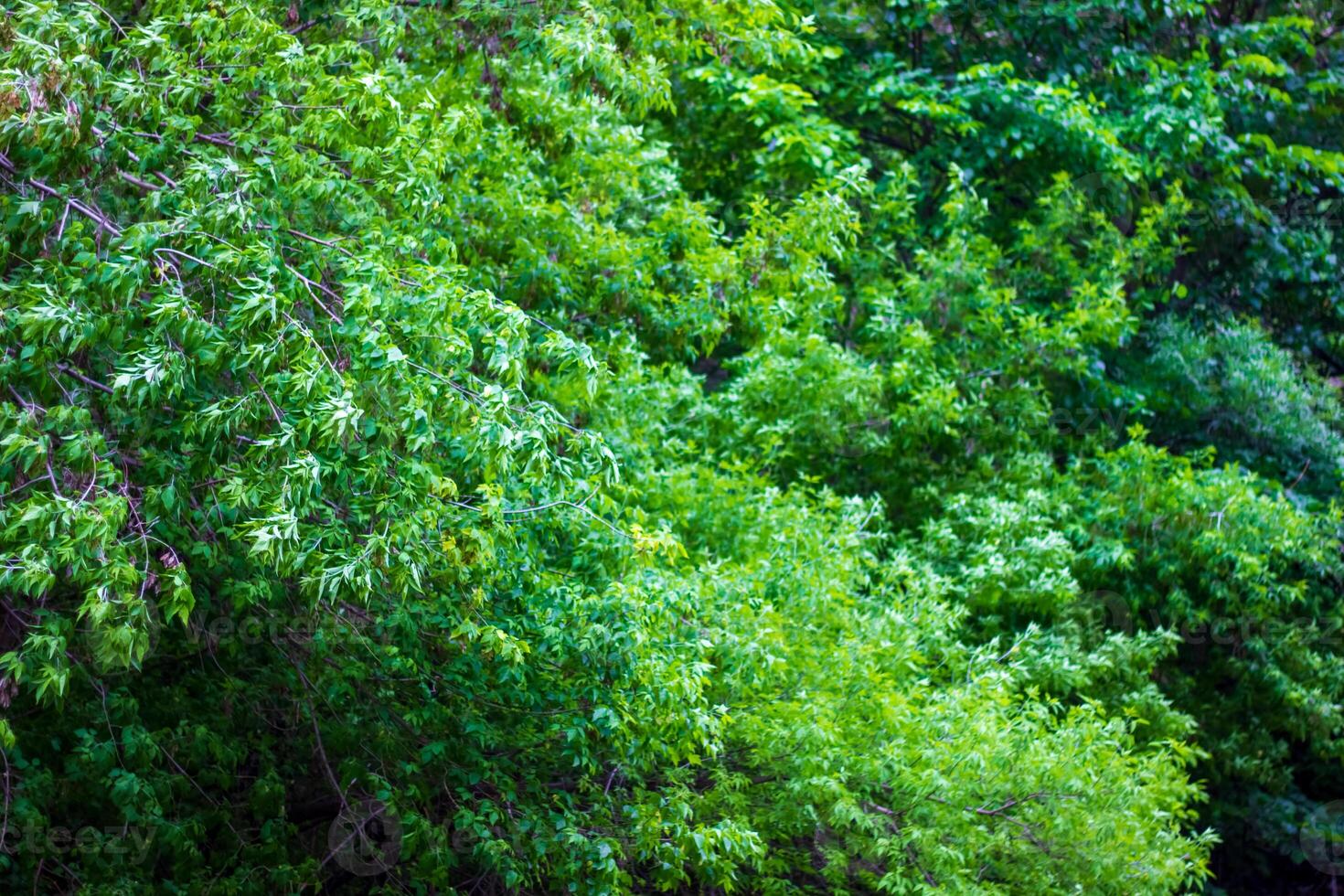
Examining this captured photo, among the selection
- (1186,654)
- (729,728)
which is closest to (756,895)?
(729,728)

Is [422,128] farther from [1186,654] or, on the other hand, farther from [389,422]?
[1186,654]

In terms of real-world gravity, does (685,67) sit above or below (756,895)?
above

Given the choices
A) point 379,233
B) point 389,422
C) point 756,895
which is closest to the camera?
point 389,422

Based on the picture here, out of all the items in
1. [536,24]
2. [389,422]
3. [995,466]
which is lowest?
[995,466]

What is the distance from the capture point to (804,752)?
227 inches

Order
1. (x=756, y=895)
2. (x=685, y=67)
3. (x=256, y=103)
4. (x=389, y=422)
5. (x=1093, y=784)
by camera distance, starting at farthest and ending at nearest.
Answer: (x=685, y=67) → (x=756, y=895) → (x=1093, y=784) → (x=256, y=103) → (x=389, y=422)

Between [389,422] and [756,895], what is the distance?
325 cm

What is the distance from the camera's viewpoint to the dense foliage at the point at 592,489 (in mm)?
4273

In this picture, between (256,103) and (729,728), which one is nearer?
(256,103)

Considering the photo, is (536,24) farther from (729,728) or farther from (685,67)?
(685,67)

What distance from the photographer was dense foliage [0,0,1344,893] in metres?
4.27

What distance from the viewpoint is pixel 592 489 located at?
17.1 ft

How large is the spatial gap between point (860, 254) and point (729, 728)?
18.3 ft

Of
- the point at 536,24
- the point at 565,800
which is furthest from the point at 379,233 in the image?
the point at 565,800
